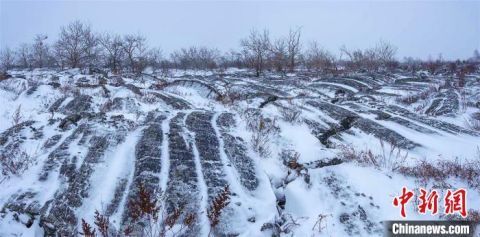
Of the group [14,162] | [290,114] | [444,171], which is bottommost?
[444,171]

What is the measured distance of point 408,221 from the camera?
3545mm

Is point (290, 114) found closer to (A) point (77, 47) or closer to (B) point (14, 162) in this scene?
(B) point (14, 162)

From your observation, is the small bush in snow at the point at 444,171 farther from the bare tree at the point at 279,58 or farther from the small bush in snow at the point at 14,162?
the bare tree at the point at 279,58

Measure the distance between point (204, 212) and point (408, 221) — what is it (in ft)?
8.08

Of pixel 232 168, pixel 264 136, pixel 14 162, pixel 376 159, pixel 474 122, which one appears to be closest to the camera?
pixel 14 162

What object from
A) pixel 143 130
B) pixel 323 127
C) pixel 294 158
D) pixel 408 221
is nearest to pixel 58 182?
pixel 143 130

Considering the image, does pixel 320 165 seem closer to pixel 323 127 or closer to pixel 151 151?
pixel 323 127

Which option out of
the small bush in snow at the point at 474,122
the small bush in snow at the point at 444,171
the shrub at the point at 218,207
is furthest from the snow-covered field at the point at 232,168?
the small bush in snow at the point at 474,122

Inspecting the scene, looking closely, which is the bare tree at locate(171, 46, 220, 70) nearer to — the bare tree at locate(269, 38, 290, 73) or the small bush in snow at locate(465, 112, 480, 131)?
the bare tree at locate(269, 38, 290, 73)

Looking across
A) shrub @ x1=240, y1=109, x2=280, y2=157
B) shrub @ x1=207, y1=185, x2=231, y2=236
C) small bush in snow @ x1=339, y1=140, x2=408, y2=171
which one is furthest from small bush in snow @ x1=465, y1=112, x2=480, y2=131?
shrub @ x1=207, y1=185, x2=231, y2=236

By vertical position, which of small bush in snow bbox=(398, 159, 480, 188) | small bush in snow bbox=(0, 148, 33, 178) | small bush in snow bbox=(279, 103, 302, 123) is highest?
small bush in snow bbox=(279, 103, 302, 123)

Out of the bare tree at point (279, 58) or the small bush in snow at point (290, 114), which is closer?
the small bush in snow at point (290, 114)

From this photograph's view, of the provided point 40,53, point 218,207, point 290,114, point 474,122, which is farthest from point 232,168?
point 40,53

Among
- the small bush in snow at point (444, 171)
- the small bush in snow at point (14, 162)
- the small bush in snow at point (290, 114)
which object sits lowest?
the small bush in snow at point (444, 171)
